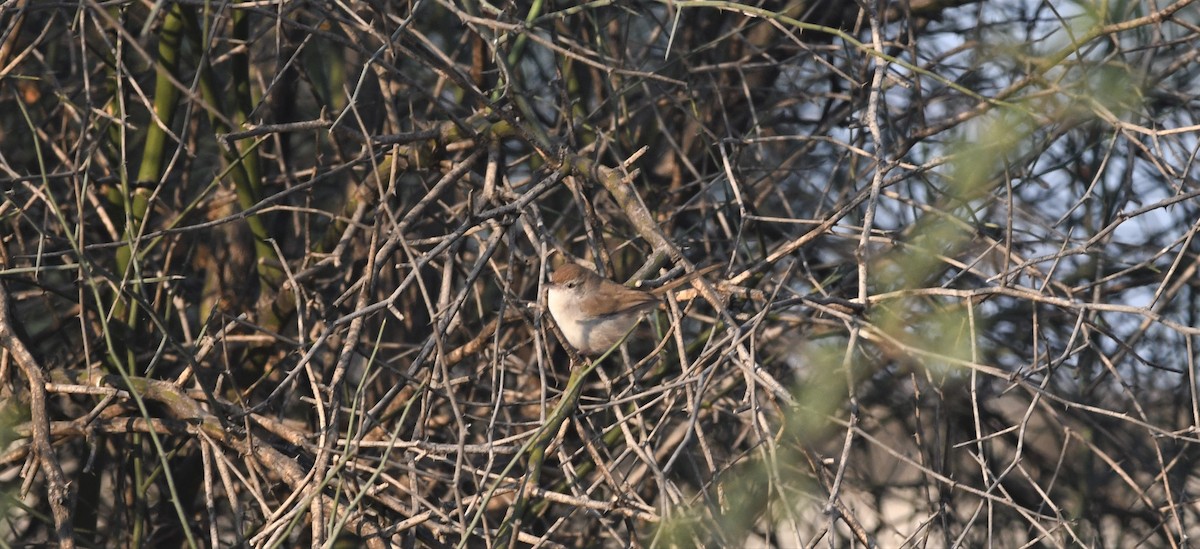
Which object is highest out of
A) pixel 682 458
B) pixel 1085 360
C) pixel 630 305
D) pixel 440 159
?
pixel 440 159

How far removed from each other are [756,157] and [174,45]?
96.8 inches

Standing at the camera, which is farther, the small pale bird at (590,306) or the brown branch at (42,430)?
the small pale bird at (590,306)

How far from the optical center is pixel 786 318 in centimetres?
422

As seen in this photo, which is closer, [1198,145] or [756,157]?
[1198,145]

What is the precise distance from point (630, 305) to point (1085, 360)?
7.57ft

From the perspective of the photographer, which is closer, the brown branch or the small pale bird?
the brown branch

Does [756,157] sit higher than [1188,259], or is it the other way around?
[756,157]

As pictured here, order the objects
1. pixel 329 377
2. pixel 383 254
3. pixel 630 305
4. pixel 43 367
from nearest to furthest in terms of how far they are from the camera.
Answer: pixel 383 254, pixel 43 367, pixel 630 305, pixel 329 377

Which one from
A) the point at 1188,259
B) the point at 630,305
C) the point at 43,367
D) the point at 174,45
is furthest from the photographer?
the point at 1188,259

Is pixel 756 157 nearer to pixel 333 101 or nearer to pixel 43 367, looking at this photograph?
pixel 333 101

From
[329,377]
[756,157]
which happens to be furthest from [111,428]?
[756,157]

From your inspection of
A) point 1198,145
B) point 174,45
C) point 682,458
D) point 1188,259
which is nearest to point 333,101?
point 174,45

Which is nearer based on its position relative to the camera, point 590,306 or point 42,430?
point 42,430

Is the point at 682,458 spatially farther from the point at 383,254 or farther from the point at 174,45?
the point at 174,45
